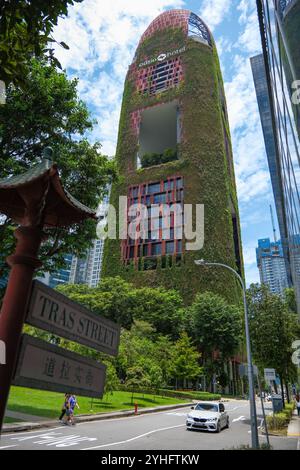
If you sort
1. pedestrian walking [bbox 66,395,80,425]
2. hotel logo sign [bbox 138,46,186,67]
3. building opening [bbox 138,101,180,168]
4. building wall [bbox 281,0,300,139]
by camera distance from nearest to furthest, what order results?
building wall [bbox 281,0,300,139] < pedestrian walking [bbox 66,395,80,425] < building opening [bbox 138,101,180,168] < hotel logo sign [bbox 138,46,186,67]

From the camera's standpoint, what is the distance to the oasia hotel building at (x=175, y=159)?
61.8 meters

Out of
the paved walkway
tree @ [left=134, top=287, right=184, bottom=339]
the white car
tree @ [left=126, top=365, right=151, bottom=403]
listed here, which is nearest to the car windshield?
the white car

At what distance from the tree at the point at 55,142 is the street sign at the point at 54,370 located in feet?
26.5

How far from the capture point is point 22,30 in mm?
5332

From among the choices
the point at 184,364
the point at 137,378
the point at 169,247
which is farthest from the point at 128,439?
the point at 169,247

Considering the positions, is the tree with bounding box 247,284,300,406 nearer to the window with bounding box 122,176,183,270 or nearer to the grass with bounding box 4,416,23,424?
the grass with bounding box 4,416,23,424

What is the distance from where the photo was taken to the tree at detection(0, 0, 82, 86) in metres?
4.56

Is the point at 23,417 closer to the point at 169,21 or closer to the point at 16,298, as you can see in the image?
the point at 16,298

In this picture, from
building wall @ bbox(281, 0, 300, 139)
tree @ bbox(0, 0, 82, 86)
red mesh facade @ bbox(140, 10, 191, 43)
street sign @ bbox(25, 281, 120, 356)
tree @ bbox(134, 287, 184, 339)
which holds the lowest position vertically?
street sign @ bbox(25, 281, 120, 356)

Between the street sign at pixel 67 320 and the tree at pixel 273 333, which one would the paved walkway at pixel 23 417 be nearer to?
the tree at pixel 273 333

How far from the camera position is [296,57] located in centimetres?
1104

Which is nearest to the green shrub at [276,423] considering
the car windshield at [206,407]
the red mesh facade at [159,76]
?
the car windshield at [206,407]

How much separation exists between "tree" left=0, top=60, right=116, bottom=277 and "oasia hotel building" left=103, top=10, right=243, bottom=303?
4673 cm

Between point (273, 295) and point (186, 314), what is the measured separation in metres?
29.5
